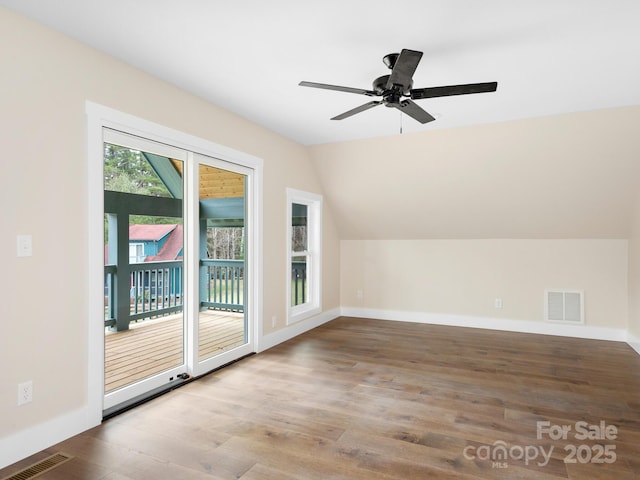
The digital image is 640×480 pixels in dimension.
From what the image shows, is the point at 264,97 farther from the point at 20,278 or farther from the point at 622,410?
the point at 622,410

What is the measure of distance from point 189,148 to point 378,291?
3.94 m

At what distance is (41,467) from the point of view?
2129 millimetres

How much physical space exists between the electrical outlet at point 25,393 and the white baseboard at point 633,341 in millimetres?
5677

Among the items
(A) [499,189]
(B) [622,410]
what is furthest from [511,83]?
(B) [622,410]

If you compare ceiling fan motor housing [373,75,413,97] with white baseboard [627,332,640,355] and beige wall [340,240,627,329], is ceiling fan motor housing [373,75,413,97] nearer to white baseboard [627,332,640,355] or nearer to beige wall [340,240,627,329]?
beige wall [340,240,627,329]

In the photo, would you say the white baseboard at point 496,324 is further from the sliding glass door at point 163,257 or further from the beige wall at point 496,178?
the sliding glass door at point 163,257

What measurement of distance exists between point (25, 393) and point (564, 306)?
579 centimetres

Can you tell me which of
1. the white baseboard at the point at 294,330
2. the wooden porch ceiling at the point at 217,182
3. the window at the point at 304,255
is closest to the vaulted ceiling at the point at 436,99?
the window at the point at 304,255

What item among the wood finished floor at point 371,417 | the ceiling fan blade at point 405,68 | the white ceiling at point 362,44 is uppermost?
the white ceiling at point 362,44

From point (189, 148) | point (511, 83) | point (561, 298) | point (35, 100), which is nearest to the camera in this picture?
point (35, 100)

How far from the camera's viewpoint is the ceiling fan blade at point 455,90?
93.0 inches

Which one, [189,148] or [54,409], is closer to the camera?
[54,409]

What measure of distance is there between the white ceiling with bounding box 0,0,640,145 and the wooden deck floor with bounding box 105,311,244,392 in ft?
6.97

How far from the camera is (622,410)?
2.84m
